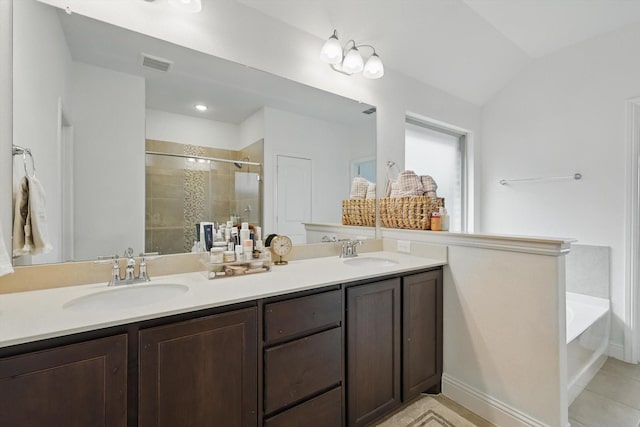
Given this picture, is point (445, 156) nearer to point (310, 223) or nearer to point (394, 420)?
point (310, 223)

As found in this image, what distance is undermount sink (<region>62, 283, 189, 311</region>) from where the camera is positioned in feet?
3.79

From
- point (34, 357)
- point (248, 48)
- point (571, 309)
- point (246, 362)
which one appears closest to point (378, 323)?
point (246, 362)

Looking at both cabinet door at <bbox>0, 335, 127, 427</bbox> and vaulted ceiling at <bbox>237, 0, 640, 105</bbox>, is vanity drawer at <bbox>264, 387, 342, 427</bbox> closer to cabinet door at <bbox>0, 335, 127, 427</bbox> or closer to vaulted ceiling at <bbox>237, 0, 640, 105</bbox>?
cabinet door at <bbox>0, 335, 127, 427</bbox>

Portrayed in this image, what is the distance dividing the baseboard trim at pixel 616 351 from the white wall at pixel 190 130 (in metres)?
3.33

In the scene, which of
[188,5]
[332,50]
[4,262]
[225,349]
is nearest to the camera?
[4,262]

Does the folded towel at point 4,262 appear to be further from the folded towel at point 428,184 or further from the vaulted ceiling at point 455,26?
the folded towel at point 428,184

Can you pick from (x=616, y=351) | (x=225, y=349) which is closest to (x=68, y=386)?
(x=225, y=349)

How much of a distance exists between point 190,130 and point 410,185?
1.52 metres

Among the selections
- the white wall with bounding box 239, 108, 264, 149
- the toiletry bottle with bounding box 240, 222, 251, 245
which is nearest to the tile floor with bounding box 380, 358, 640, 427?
the toiletry bottle with bounding box 240, 222, 251, 245

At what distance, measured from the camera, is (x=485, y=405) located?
166cm

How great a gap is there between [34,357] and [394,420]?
167 centimetres

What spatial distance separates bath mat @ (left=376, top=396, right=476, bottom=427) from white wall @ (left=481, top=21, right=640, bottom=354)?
70.6 inches

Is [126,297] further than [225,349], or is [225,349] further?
[126,297]

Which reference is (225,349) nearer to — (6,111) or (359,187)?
(6,111)
